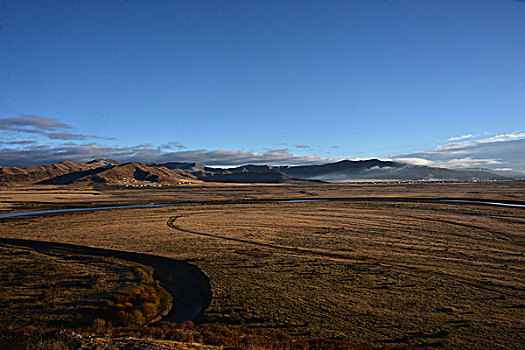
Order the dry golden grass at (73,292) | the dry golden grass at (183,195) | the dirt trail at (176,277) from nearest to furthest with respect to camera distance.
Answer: the dry golden grass at (73,292), the dirt trail at (176,277), the dry golden grass at (183,195)

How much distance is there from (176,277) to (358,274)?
12114mm

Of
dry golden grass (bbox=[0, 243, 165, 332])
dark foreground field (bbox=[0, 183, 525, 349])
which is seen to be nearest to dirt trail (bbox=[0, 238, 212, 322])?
dark foreground field (bbox=[0, 183, 525, 349])

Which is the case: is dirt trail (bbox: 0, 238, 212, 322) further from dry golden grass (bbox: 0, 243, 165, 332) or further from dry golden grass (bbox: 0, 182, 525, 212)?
dry golden grass (bbox: 0, 182, 525, 212)

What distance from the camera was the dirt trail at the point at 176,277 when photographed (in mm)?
16062

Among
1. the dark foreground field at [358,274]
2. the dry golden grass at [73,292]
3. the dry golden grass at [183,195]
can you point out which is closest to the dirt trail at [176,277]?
the dark foreground field at [358,274]

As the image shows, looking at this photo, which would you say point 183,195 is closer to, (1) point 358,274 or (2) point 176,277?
(2) point 176,277

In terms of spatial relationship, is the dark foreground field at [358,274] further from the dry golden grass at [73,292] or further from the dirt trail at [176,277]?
the dry golden grass at [73,292]

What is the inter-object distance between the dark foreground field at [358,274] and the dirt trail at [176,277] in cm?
75

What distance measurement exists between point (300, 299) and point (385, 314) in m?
4.24

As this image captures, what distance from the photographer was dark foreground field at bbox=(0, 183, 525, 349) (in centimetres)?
1364

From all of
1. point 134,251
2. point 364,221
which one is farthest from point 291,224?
point 134,251

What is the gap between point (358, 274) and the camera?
20.4 meters

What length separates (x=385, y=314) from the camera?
14688 mm

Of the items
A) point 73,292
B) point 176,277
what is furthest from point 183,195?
point 73,292
